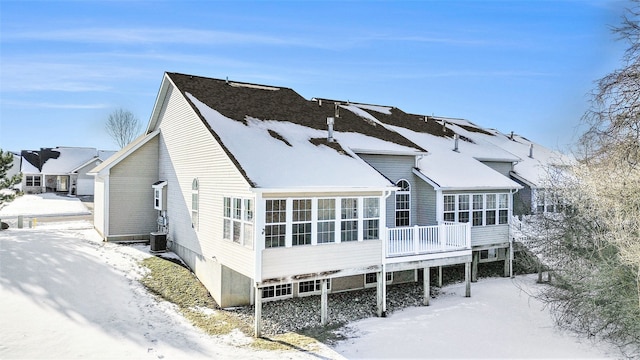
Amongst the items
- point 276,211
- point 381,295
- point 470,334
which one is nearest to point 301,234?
point 276,211

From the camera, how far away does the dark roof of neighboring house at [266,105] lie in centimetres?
1750

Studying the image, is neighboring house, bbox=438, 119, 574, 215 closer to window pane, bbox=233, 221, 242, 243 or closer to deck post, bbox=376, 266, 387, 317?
deck post, bbox=376, 266, 387, 317

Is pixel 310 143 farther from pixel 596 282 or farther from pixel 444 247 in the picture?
pixel 596 282

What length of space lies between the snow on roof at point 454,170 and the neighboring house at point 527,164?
199 centimetres

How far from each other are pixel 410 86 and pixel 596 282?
18429 mm

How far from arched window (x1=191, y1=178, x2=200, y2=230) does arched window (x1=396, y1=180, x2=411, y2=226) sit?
8378 mm

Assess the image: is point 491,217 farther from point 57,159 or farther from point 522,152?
point 57,159

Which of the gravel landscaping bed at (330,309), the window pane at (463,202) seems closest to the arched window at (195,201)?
the gravel landscaping bed at (330,309)

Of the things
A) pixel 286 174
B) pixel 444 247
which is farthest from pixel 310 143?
pixel 444 247

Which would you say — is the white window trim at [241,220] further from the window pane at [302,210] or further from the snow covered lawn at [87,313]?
the snow covered lawn at [87,313]

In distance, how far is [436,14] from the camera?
15695 millimetres

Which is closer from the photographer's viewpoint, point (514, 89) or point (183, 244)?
point (183, 244)

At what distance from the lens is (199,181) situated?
1639 centimetres

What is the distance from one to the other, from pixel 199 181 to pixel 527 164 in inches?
763
